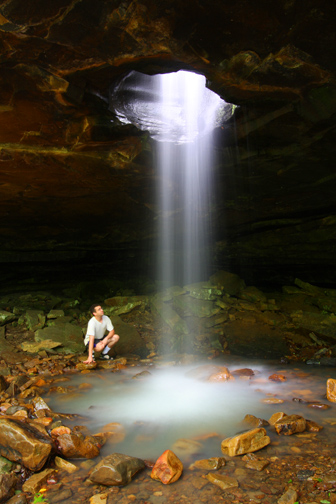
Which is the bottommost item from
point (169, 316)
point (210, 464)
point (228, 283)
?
point (169, 316)

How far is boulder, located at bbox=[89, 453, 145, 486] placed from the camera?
8.05ft

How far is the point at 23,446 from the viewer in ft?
8.61

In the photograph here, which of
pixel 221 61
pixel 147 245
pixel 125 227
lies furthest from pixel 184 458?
pixel 147 245

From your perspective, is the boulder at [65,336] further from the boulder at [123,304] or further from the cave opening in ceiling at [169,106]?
→ the cave opening in ceiling at [169,106]

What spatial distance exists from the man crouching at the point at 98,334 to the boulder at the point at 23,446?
11.1 feet

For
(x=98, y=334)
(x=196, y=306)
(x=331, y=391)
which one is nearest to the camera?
(x=331, y=391)

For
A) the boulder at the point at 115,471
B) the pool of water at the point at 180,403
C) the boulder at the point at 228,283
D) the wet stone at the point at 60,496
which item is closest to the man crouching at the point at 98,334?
the pool of water at the point at 180,403

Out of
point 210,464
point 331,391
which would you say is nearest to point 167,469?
point 210,464

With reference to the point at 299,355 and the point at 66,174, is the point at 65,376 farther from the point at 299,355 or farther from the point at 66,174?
the point at 299,355

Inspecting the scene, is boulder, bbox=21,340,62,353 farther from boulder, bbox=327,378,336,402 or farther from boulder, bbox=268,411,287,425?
boulder, bbox=327,378,336,402

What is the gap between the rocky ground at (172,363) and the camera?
2406 mm

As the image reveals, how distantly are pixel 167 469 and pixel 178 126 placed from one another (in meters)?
7.06

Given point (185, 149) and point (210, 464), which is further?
point (185, 149)

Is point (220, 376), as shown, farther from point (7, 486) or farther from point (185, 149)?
point (185, 149)
